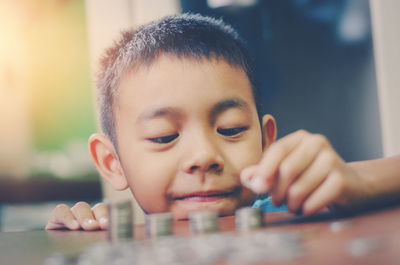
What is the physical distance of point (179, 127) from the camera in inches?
40.9

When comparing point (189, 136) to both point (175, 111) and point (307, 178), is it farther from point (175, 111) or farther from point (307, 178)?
point (307, 178)

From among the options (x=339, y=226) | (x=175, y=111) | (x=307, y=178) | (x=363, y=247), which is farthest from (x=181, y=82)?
(x=363, y=247)

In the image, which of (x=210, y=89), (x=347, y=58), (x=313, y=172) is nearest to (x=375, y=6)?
(x=347, y=58)

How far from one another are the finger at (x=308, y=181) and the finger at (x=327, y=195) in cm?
1

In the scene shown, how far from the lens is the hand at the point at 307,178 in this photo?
24.5 inches

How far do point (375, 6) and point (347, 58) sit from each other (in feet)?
1.07

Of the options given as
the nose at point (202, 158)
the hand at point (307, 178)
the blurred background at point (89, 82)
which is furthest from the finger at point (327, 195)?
the blurred background at point (89, 82)

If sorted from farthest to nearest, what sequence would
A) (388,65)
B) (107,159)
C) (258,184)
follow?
(388,65) → (107,159) → (258,184)

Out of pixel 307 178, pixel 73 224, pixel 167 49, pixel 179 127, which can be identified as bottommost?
pixel 73 224

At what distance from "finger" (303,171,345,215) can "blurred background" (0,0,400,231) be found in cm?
116

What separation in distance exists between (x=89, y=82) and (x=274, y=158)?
1.36 meters

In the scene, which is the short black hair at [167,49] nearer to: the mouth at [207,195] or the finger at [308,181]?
the mouth at [207,195]

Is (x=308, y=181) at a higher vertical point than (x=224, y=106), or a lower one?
lower

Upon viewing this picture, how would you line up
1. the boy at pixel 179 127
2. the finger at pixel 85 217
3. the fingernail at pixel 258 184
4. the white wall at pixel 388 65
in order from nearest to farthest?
1. the fingernail at pixel 258 184
2. the finger at pixel 85 217
3. the boy at pixel 179 127
4. the white wall at pixel 388 65
